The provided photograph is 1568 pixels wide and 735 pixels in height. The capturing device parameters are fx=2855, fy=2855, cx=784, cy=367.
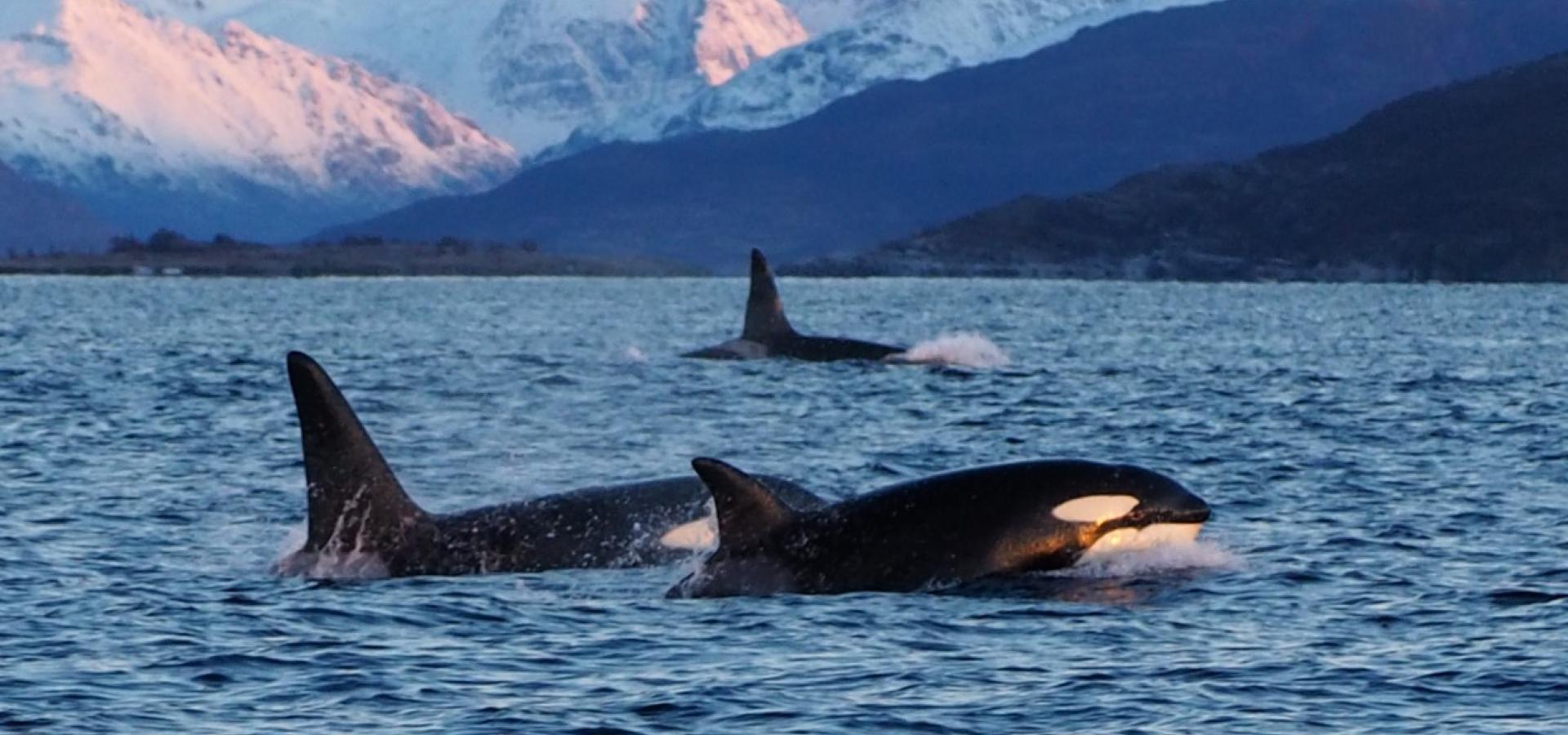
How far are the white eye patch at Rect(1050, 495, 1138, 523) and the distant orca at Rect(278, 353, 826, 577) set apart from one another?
1944 mm

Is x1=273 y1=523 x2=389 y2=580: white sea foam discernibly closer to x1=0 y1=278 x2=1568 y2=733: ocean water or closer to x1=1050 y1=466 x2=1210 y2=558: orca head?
x1=0 y1=278 x2=1568 y2=733: ocean water

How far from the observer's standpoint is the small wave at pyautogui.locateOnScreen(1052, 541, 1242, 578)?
2103 centimetres

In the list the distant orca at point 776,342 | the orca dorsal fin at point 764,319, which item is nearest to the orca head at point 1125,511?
the distant orca at point 776,342

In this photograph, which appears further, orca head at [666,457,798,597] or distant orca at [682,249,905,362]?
distant orca at [682,249,905,362]

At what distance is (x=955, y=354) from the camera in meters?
59.6

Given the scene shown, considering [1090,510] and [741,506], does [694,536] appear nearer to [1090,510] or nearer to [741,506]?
[741,506]

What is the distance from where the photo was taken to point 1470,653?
754 inches

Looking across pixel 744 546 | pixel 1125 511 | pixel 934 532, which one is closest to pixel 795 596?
pixel 744 546

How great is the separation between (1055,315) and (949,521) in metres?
94.0

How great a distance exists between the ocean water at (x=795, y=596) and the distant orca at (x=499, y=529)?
1.29 ft

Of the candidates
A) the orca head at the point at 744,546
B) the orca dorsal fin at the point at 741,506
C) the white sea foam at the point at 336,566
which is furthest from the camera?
the white sea foam at the point at 336,566

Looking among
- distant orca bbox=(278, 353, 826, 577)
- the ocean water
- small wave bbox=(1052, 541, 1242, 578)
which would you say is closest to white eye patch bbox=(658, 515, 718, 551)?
distant orca bbox=(278, 353, 826, 577)

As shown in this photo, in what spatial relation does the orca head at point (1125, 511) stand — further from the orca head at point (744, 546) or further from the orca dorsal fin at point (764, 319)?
the orca dorsal fin at point (764, 319)

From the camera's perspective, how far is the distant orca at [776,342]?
57.7m
